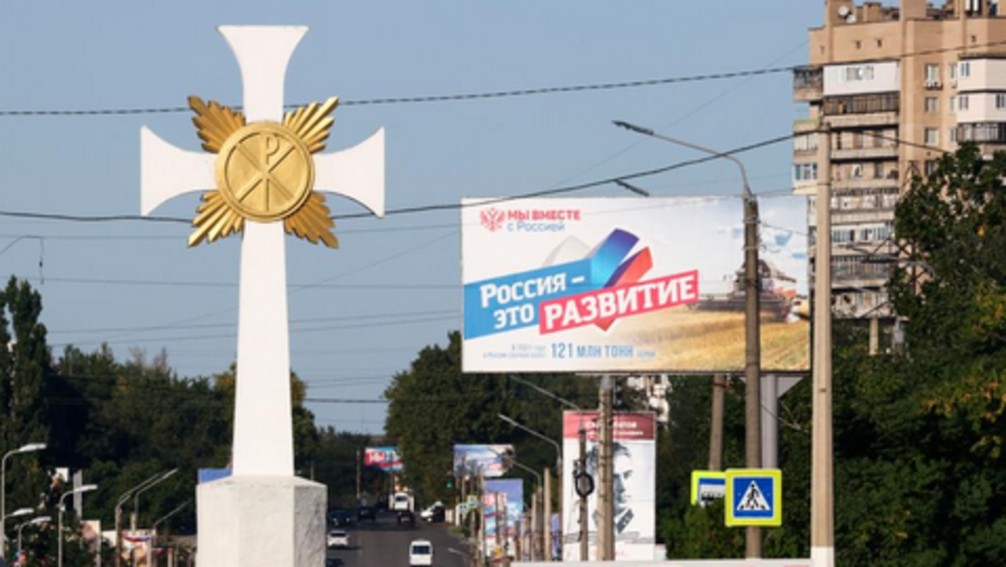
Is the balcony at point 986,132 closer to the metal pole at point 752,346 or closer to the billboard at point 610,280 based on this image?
the billboard at point 610,280

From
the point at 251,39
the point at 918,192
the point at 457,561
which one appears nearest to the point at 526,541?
the point at 457,561

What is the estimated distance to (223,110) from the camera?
70.9 ft

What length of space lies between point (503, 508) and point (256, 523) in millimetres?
91596

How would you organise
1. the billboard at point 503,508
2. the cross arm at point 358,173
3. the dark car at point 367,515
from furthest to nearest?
1. the dark car at point 367,515
2. the billboard at point 503,508
3. the cross arm at point 358,173

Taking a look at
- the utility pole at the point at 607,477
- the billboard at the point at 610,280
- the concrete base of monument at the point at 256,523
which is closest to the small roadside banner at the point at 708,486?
A: the utility pole at the point at 607,477

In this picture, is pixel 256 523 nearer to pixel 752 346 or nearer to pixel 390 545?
pixel 752 346

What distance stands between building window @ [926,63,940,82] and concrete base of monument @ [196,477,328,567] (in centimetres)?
11243

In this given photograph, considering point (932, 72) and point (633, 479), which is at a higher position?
point (932, 72)

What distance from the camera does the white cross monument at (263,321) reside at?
21.0 metres

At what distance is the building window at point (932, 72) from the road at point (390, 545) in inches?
1349

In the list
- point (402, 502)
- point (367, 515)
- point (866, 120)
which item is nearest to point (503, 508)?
point (866, 120)

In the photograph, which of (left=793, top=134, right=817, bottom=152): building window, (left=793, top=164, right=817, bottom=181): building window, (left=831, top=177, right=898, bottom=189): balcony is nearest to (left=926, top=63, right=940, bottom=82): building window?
(left=831, top=177, right=898, bottom=189): balcony

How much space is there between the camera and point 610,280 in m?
52.7

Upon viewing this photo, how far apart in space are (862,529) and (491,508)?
74.3m
